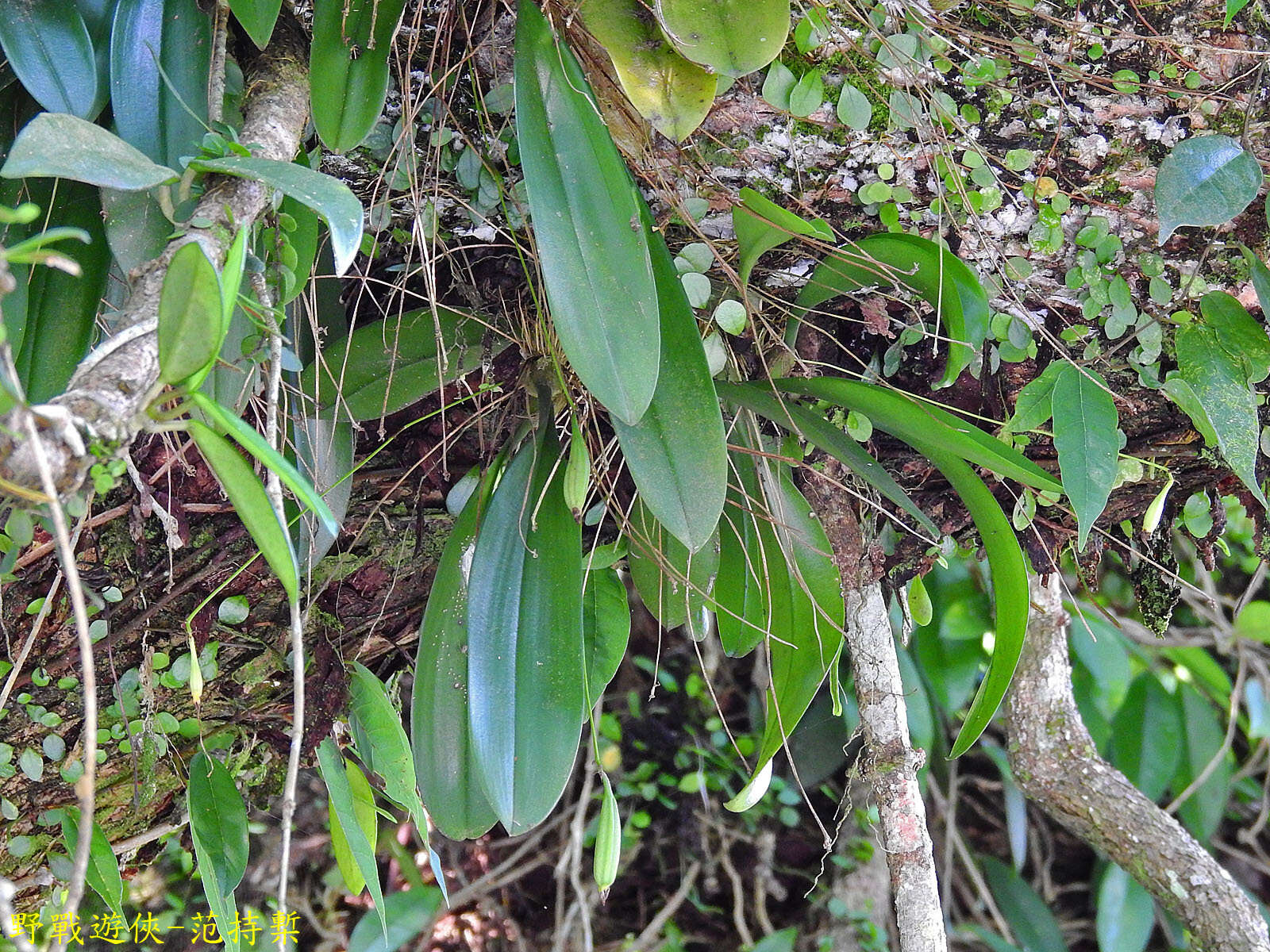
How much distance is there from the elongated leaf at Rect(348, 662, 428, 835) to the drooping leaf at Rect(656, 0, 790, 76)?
590 mm

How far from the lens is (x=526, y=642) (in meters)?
0.72

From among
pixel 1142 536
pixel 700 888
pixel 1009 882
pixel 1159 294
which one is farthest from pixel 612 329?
pixel 1009 882

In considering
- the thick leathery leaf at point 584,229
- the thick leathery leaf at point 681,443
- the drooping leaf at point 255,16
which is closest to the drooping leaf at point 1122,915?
the thick leathery leaf at point 681,443

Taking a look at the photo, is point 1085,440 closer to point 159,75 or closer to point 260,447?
point 260,447

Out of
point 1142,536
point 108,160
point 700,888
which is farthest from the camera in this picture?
Answer: point 700,888

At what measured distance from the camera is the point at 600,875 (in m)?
0.70

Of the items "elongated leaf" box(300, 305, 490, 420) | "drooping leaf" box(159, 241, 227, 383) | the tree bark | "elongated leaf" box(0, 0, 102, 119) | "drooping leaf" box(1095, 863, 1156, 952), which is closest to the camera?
"drooping leaf" box(159, 241, 227, 383)

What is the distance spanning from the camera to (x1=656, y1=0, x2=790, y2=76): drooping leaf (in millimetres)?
607

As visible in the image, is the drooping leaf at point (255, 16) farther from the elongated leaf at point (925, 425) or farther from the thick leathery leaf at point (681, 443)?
the elongated leaf at point (925, 425)

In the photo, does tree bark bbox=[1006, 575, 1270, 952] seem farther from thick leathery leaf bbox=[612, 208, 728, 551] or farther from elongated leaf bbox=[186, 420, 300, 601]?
elongated leaf bbox=[186, 420, 300, 601]

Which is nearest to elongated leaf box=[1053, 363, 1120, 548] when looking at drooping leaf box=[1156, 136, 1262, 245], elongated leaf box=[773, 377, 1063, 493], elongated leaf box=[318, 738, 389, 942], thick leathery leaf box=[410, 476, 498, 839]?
elongated leaf box=[773, 377, 1063, 493]

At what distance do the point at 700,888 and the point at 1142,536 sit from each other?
41.8 inches

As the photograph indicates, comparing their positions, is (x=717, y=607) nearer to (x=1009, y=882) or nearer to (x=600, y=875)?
(x=600, y=875)

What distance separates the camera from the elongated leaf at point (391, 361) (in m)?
0.79
